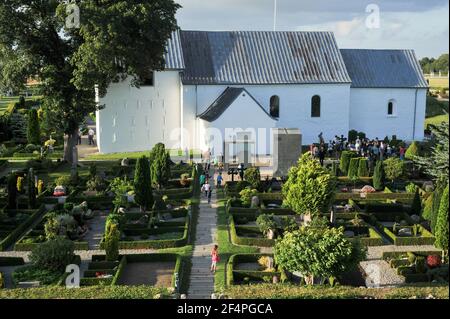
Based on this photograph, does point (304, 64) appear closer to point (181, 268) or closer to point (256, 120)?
point (256, 120)

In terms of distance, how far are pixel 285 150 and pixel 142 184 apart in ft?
33.0

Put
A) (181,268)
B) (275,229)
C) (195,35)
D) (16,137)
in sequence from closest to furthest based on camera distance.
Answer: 1. (181,268)
2. (275,229)
3. (195,35)
4. (16,137)

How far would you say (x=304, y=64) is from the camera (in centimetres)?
4272

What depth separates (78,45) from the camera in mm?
34000

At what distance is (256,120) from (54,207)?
633 inches

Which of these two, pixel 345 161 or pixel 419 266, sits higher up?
pixel 345 161

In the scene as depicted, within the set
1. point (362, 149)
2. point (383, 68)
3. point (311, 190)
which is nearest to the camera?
point (311, 190)

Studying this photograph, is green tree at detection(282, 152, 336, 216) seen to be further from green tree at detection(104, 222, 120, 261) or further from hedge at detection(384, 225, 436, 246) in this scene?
green tree at detection(104, 222, 120, 261)

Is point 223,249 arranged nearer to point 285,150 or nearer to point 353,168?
point 285,150

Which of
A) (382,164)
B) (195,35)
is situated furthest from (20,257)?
(195,35)

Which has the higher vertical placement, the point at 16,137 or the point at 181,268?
the point at 16,137

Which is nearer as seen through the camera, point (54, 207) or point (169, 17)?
point (54, 207)

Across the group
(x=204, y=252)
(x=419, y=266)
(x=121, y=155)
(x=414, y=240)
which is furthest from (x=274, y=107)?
(x=419, y=266)

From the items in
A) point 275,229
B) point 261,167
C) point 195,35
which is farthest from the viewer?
point 195,35
